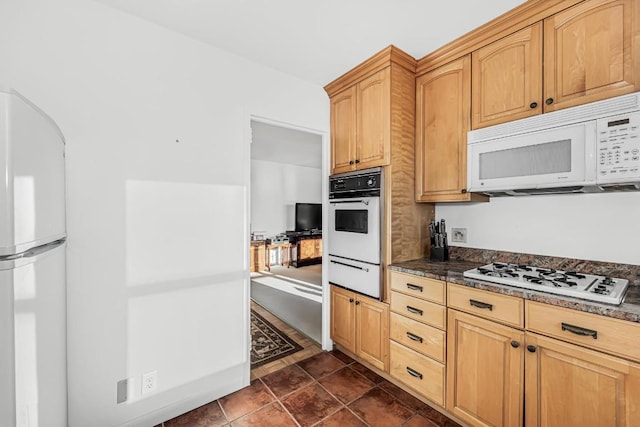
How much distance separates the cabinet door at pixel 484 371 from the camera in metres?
1.42

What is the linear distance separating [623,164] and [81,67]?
9.16 feet

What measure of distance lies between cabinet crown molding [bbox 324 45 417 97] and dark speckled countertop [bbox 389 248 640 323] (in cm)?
151

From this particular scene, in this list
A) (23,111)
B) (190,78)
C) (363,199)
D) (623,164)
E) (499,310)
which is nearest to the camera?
(23,111)

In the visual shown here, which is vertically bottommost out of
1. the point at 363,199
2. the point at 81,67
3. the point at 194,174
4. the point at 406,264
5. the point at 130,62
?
the point at 406,264

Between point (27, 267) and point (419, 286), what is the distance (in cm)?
188

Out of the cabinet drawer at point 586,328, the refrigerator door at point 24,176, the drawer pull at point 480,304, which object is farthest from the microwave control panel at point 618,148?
the refrigerator door at point 24,176

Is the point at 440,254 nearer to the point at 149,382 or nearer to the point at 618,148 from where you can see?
the point at 618,148

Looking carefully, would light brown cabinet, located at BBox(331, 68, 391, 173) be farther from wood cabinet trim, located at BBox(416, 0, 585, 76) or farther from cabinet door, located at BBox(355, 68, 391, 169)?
wood cabinet trim, located at BBox(416, 0, 585, 76)

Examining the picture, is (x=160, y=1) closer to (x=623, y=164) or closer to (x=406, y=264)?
(x=406, y=264)

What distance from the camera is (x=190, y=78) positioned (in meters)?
1.86

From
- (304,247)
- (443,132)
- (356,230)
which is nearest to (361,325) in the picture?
(356,230)

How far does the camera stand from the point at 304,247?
6492 millimetres

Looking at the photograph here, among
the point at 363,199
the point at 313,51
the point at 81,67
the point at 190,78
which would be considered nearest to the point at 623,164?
the point at 363,199

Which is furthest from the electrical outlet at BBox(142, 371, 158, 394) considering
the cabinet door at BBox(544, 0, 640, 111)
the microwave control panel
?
the cabinet door at BBox(544, 0, 640, 111)
